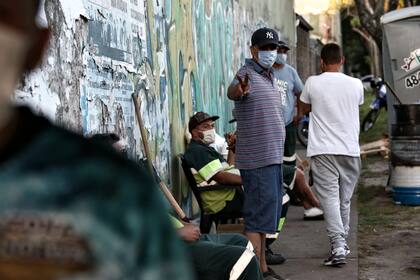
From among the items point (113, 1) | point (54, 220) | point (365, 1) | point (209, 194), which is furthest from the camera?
point (365, 1)

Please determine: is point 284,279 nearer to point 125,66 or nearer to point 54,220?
point 125,66

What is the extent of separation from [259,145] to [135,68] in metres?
1.03

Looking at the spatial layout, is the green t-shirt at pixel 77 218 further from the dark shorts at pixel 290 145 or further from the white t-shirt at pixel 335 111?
the dark shorts at pixel 290 145

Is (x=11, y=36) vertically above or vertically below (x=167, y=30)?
below

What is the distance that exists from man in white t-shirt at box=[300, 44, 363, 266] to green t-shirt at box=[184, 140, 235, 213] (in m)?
0.76

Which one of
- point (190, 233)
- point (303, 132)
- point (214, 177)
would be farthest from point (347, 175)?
point (303, 132)

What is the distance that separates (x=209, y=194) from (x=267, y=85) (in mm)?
1110

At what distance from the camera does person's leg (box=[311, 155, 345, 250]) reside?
7.12 metres

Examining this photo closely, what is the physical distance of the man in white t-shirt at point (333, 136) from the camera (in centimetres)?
702

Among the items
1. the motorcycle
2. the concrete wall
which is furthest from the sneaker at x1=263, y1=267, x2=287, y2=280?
the motorcycle

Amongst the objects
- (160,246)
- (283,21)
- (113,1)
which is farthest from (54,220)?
(283,21)

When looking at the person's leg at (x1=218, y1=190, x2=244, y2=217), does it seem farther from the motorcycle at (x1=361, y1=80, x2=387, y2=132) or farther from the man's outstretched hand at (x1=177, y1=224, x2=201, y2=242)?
the motorcycle at (x1=361, y1=80, x2=387, y2=132)

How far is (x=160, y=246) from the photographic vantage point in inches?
51.1

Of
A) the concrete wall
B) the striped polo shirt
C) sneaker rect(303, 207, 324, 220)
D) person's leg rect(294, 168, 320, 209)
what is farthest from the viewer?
sneaker rect(303, 207, 324, 220)
